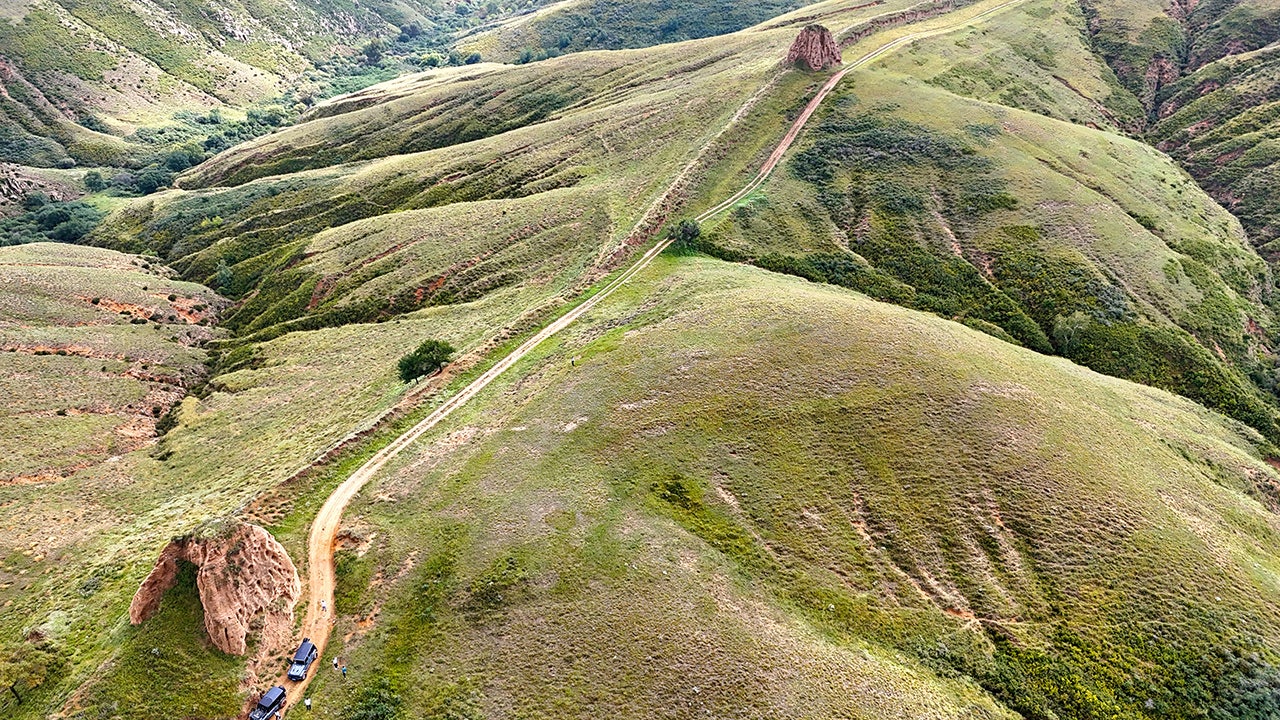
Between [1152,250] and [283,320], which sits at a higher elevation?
[283,320]

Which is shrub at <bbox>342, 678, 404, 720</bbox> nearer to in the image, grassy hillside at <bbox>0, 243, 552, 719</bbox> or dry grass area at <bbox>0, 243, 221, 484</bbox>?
grassy hillside at <bbox>0, 243, 552, 719</bbox>

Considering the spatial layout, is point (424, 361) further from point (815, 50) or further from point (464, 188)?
point (815, 50)

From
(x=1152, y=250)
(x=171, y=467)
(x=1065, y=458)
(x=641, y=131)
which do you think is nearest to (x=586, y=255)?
(x=641, y=131)

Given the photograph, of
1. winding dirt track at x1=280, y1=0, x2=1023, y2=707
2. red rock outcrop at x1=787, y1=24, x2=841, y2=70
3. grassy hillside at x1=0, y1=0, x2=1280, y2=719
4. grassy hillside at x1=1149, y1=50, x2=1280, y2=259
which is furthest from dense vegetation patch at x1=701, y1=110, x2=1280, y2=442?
grassy hillside at x1=1149, y1=50, x2=1280, y2=259

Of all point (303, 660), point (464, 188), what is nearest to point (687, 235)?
point (464, 188)

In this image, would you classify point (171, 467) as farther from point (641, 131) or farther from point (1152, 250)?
point (1152, 250)

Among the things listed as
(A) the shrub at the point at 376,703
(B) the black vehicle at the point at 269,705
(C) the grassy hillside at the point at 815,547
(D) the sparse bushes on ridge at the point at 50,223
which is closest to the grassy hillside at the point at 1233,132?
(C) the grassy hillside at the point at 815,547
